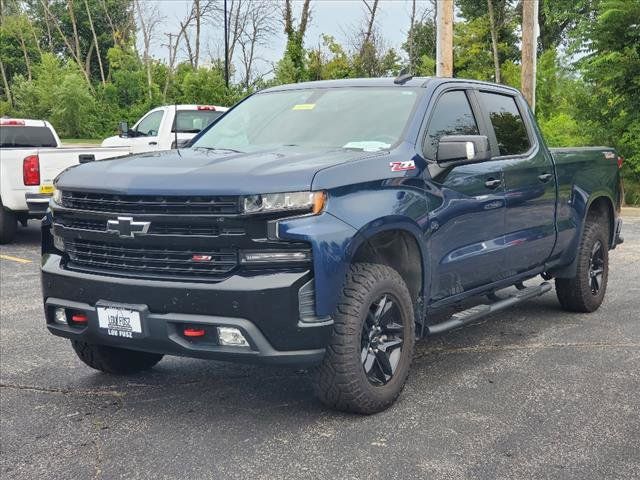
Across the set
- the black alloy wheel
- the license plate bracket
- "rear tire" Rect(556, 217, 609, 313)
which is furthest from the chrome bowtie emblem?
"rear tire" Rect(556, 217, 609, 313)

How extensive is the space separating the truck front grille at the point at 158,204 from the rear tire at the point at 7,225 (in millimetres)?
7850

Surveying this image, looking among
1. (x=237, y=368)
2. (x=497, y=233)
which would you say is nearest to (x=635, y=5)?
(x=497, y=233)

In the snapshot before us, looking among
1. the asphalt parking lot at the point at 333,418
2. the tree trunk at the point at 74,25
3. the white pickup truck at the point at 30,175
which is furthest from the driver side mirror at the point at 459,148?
the tree trunk at the point at 74,25

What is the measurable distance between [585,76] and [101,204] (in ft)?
49.1

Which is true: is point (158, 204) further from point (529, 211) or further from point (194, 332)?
point (529, 211)

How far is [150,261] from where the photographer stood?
412 centimetres

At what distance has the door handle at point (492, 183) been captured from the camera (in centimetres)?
538

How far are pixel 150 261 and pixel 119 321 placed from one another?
0.34 metres

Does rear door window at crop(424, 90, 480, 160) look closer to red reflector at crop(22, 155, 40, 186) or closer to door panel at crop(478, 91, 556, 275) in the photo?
door panel at crop(478, 91, 556, 275)

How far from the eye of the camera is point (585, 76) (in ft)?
56.4

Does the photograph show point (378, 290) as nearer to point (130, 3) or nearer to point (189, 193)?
point (189, 193)

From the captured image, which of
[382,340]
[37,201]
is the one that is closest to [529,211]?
[382,340]

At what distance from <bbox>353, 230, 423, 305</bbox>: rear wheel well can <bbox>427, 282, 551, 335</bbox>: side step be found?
11.3 inches

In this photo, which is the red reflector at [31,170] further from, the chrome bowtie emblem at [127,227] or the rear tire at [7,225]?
the chrome bowtie emblem at [127,227]
